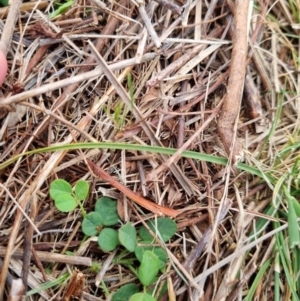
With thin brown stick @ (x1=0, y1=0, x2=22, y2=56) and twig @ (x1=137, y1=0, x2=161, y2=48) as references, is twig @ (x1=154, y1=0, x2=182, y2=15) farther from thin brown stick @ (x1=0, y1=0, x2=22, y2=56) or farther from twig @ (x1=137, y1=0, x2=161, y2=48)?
thin brown stick @ (x1=0, y1=0, x2=22, y2=56)

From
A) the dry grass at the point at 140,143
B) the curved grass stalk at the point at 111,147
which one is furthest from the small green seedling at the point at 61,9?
the curved grass stalk at the point at 111,147

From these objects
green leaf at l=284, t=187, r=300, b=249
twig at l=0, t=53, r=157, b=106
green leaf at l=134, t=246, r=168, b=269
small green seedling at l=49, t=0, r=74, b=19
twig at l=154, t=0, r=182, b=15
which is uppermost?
twig at l=154, t=0, r=182, b=15

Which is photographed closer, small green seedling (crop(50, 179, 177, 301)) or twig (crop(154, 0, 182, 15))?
small green seedling (crop(50, 179, 177, 301))

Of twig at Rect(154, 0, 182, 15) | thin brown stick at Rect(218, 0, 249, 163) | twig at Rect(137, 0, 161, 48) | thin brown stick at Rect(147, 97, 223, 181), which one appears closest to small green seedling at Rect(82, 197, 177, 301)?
thin brown stick at Rect(147, 97, 223, 181)

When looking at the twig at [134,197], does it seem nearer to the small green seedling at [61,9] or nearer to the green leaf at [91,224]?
the green leaf at [91,224]

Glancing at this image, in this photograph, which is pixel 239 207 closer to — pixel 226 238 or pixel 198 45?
pixel 226 238

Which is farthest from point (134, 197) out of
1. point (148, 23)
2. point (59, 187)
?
point (148, 23)
